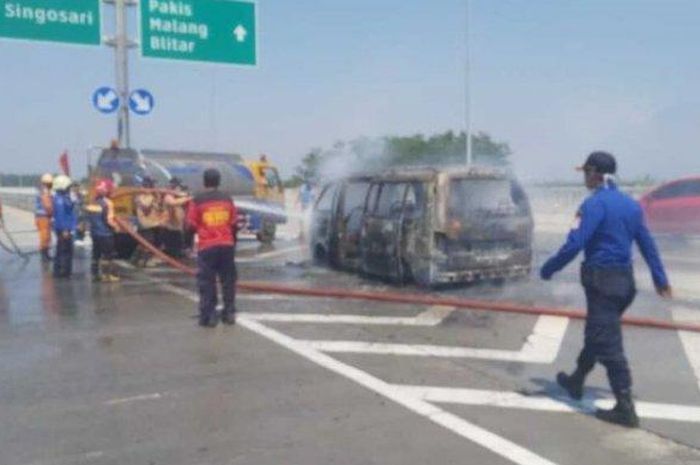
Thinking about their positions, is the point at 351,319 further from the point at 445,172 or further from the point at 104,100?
the point at 104,100

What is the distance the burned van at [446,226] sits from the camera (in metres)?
10.4

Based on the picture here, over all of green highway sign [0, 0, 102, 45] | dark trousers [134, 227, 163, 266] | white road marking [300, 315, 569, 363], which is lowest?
white road marking [300, 315, 569, 363]

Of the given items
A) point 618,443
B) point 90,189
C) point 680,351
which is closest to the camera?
point 618,443

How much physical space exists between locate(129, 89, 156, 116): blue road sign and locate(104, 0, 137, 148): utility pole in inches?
5.4

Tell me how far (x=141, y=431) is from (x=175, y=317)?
4.12 meters

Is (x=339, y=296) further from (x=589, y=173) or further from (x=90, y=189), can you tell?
(x=90, y=189)

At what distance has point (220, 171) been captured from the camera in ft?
62.2

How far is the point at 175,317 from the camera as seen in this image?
9.12m

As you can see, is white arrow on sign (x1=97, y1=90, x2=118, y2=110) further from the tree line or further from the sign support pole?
the tree line

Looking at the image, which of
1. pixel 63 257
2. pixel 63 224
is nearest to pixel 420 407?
pixel 63 224

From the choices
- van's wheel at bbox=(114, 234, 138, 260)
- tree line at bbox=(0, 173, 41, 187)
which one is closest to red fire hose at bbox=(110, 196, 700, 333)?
van's wheel at bbox=(114, 234, 138, 260)

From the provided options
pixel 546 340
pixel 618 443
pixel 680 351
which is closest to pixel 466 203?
pixel 546 340

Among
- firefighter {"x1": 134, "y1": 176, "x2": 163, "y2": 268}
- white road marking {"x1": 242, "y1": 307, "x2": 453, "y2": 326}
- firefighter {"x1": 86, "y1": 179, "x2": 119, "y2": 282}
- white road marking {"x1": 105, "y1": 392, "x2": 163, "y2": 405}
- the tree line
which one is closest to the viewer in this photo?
white road marking {"x1": 105, "y1": 392, "x2": 163, "y2": 405}

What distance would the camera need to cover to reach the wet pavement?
A: 4.71 metres
